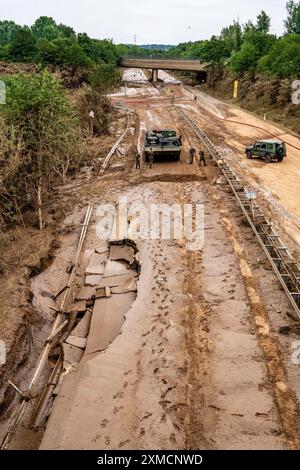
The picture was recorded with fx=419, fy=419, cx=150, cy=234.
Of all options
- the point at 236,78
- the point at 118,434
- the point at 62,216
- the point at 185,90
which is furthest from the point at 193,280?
the point at 185,90

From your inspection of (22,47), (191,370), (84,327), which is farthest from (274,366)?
(22,47)

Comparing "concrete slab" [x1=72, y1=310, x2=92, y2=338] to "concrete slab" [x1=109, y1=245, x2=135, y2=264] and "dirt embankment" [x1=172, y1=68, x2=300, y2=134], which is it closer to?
"concrete slab" [x1=109, y1=245, x2=135, y2=264]

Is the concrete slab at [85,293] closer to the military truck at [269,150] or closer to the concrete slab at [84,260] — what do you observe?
the concrete slab at [84,260]

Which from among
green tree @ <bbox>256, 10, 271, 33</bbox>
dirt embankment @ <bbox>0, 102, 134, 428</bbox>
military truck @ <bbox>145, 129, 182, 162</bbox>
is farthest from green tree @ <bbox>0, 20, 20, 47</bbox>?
dirt embankment @ <bbox>0, 102, 134, 428</bbox>

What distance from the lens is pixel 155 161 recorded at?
27.2m

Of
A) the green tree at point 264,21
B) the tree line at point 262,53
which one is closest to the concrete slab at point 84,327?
the tree line at point 262,53

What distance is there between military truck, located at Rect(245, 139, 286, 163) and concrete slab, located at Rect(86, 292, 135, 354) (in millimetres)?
17003

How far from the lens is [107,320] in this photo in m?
12.8

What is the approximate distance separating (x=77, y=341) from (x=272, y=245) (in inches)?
304

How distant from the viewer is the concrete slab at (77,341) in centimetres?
1201

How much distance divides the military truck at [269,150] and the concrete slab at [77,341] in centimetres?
1935

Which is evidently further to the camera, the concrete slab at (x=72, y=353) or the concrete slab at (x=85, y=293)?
the concrete slab at (x=85, y=293)

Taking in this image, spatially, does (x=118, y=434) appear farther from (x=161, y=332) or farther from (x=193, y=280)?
(x=193, y=280)
